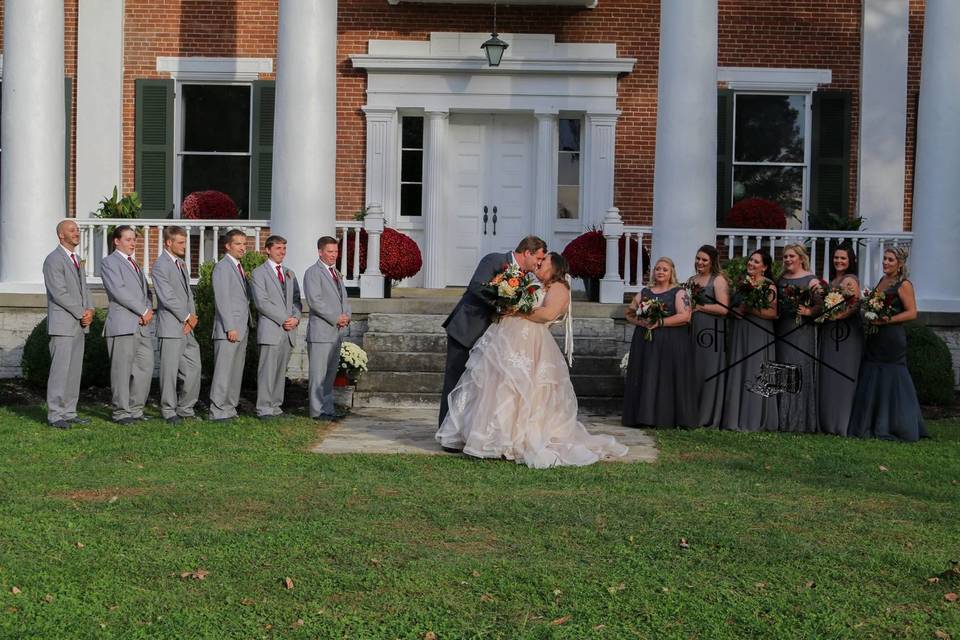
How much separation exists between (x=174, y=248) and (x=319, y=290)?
4.54 feet

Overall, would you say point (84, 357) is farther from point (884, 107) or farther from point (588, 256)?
point (884, 107)

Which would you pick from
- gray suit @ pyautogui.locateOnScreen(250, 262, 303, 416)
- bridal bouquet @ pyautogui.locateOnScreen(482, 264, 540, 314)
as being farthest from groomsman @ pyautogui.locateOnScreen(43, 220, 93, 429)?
bridal bouquet @ pyautogui.locateOnScreen(482, 264, 540, 314)

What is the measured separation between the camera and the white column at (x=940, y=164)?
13.8 metres

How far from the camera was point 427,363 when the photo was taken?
43.1 feet

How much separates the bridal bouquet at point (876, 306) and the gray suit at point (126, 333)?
21.2 ft

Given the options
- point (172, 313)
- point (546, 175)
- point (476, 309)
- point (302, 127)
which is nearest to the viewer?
point (476, 309)

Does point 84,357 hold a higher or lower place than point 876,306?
lower

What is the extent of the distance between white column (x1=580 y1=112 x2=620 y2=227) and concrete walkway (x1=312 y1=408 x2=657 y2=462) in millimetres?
4692

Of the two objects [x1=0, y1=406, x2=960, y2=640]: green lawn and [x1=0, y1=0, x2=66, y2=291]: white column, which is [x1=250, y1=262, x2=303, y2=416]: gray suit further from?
[x1=0, y1=0, x2=66, y2=291]: white column

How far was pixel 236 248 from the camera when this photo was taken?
1128 cm

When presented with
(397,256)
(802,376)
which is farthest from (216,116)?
(802,376)

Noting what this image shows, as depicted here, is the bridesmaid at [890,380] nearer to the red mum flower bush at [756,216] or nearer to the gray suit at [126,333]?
the red mum flower bush at [756,216]

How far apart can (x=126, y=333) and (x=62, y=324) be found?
1.83 feet

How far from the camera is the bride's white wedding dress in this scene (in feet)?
30.9
